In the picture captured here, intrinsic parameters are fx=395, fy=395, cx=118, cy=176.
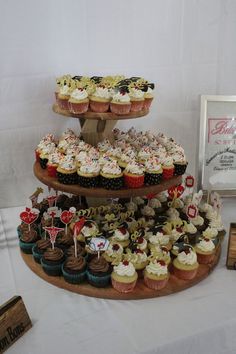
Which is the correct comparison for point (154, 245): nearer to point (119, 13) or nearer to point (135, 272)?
point (135, 272)

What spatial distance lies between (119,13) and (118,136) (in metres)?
0.64

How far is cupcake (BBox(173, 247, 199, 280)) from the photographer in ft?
4.92

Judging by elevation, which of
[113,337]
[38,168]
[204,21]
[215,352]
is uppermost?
[204,21]

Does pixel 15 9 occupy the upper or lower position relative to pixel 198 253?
upper

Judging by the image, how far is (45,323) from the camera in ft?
4.26

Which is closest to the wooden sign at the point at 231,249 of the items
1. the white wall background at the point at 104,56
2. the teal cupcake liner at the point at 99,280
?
the teal cupcake liner at the point at 99,280

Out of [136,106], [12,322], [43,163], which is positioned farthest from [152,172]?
[12,322]

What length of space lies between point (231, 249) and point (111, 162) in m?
0.59

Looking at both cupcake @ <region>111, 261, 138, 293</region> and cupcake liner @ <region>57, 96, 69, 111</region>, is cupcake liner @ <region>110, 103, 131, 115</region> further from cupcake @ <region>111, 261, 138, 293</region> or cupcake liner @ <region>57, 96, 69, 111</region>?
cupcake @ <region>111, 261, 138, 293</region>

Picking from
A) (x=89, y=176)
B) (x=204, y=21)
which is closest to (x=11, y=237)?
(x=89, y=176)

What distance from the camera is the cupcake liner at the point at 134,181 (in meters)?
1.50

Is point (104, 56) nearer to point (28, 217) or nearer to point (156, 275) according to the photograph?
point (28, 217)

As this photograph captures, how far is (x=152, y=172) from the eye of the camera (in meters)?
1.53

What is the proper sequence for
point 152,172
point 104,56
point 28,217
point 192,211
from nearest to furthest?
point 152,172, point 28,217, point 192,211, point 104,56
